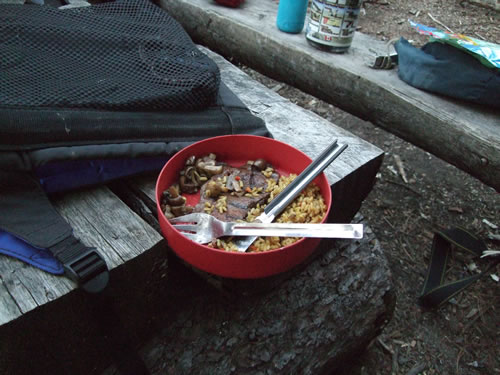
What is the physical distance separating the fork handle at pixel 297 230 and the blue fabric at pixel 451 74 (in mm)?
1009

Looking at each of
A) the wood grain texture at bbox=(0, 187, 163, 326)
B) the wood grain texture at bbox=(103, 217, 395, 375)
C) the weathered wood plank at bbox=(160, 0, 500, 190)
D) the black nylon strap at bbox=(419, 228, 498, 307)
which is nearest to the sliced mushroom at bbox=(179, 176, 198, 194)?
the wood grain texture at bbox=(0, 187, 163, 326)

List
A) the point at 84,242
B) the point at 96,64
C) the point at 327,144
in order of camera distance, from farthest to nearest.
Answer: the point at 327,144, the point at 96,64, the point at 84,242

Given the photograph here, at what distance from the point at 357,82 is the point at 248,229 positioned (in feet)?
3.71

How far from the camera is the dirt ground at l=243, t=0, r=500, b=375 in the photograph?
1683mm

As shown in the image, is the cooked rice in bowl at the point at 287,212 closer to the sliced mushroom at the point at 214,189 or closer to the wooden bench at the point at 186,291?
the sliced mushroom at the point at 214,189

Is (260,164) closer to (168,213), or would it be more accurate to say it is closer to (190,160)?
(190,160)

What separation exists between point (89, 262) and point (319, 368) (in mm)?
856

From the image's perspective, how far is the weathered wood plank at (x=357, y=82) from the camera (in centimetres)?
146

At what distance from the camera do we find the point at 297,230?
787 mm

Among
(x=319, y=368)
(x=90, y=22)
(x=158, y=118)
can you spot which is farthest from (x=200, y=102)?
(x=319, y=368)

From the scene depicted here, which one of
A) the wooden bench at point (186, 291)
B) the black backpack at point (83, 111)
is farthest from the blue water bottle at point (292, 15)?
the black backpack at point (83, 111)

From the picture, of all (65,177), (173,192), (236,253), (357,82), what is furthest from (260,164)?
(357,82)

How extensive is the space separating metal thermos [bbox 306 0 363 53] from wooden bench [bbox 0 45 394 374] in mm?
407

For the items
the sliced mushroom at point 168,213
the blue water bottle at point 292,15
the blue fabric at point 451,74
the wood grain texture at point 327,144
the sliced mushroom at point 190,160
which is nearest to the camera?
the sliced mushroom at point 168,213
